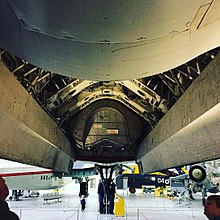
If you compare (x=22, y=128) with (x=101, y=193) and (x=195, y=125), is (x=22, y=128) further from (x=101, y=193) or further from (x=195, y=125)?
(x=101, y=193)

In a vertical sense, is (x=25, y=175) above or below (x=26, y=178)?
above

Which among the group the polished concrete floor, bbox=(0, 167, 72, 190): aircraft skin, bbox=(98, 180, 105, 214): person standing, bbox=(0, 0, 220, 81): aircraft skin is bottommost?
the polished concrete floor

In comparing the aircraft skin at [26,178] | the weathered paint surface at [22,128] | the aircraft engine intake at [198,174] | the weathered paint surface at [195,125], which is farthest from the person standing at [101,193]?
the weathered paint surface at [195,125]

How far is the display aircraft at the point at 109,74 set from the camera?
52.2 inches

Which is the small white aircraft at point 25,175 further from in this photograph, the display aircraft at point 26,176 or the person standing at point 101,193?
the person standing at point 101,193

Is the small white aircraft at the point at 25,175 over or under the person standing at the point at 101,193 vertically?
over

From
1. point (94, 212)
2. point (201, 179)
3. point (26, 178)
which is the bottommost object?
point (94, 212)

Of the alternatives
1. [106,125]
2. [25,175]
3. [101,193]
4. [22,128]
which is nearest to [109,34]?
[22,128]

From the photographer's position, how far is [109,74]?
1.93 meters

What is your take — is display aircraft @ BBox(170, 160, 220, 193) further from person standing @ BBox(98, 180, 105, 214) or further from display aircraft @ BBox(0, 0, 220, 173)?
display aircraft @ BBox(0, 0, 220, 173)

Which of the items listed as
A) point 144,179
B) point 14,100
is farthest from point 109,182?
point 144,179

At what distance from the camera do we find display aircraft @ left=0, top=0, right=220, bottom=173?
4.35ft

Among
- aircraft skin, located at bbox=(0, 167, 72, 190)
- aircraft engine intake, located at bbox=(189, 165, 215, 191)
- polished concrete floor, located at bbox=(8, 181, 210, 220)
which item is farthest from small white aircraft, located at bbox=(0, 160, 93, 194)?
aircraft engine intake, located at bbox=(189, 165, 215, 191)

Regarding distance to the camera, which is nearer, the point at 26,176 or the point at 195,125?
the point at 195,125
